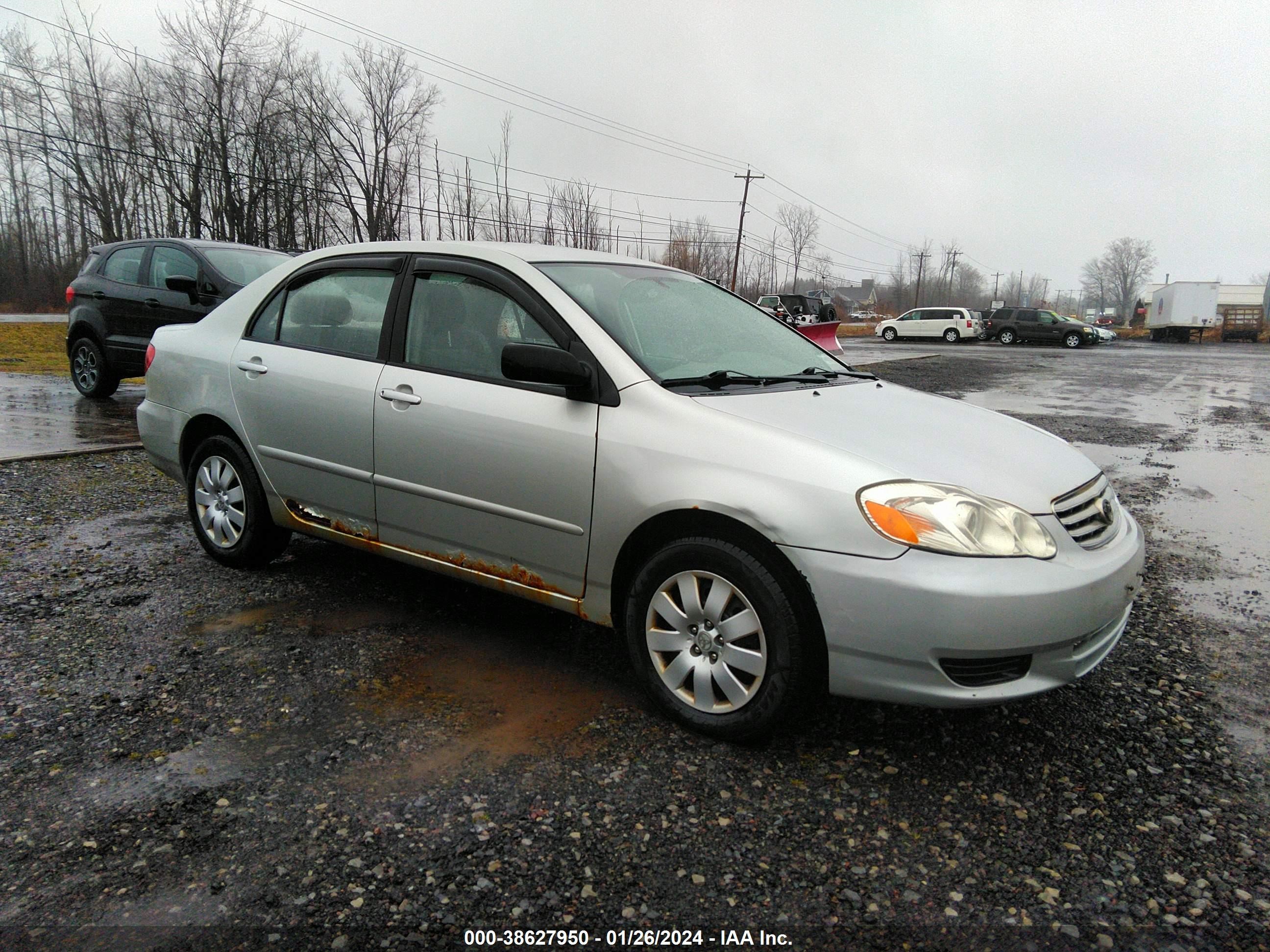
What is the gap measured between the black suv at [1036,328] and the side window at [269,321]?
130 ft

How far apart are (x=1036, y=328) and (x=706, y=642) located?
4152 cm

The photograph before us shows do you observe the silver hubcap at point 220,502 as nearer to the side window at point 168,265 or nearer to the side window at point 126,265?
the side window at point 168,265

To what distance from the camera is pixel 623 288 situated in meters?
3.78

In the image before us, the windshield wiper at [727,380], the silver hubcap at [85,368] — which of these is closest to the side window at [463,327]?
the windshield wiper at [727,380]

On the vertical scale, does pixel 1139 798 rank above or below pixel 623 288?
below

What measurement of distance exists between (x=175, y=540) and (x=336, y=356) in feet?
6.47

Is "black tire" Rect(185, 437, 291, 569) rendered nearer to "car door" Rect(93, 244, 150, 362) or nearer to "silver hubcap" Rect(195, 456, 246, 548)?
"silver hubcap" Rect(195, 456, 246, 548)

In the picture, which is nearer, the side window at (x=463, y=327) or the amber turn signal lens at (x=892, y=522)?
the amber turn signal lens at (x=892, y=522)

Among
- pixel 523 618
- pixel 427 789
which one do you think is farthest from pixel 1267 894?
pixel 523 618

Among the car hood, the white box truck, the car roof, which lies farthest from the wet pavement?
the white box truck

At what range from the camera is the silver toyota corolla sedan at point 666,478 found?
265cm

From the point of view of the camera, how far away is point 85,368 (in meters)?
10.9

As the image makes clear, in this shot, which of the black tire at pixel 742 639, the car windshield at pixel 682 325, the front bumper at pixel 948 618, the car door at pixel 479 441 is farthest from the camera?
the car windshield at pixel 682 325

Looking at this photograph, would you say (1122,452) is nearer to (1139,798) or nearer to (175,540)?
(1139,798)
